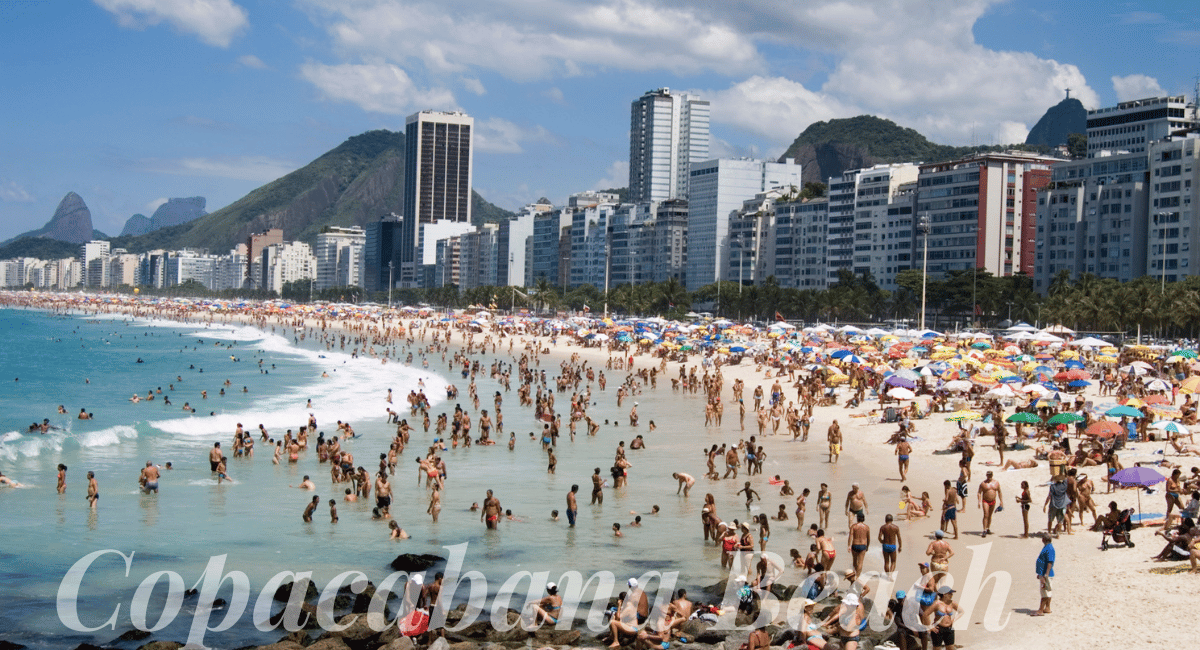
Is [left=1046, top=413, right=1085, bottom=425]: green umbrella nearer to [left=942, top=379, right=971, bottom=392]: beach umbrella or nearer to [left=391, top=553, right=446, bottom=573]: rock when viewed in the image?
[left=942, top=379, right=971, bottom=392]: beach umbrella

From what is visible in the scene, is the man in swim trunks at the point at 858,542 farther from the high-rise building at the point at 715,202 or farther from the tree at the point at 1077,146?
the tree at the point at 1077,146

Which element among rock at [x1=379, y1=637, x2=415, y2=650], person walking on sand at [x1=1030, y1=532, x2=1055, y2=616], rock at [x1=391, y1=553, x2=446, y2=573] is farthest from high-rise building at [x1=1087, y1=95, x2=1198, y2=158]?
rock at [x1=379, y1=637, x2=415, y2=650]

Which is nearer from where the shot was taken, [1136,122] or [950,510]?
[950,510]

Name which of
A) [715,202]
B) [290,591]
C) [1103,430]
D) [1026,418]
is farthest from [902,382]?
[715,202]

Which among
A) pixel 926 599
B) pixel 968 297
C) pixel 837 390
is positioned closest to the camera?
pixel 926 599

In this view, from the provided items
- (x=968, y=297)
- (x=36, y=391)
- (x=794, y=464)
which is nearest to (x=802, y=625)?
(x=794, y=464)

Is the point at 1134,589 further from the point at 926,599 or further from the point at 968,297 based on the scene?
the point at 968,297

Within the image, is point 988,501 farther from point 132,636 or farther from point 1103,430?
point 132,636

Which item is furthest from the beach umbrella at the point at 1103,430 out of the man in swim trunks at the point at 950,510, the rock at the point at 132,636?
the rock at the point at 132,636
